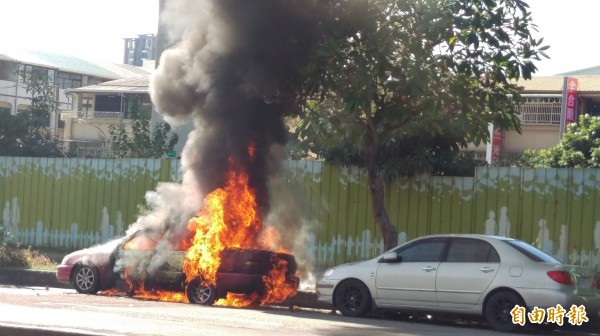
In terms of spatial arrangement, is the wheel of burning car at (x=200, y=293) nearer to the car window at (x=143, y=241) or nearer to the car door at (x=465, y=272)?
the car window at (x=143, y=241)

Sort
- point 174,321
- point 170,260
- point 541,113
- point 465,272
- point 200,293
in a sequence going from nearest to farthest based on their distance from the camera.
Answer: point 174,321 < point 465,272 < point 200,293 < point 170,260 < point 541,113

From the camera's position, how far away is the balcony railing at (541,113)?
3938 centimetres

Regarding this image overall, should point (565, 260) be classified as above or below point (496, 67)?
below

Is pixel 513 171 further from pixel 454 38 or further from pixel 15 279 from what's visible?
pixel 15 279

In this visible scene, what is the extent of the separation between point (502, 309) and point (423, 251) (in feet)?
5.09

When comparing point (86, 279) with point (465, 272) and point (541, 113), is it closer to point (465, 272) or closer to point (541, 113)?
point (465, 272)

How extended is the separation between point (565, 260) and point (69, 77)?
4864 cm

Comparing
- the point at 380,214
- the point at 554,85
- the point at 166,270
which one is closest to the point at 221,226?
the point at 166,270

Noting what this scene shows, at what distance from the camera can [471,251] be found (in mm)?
13078

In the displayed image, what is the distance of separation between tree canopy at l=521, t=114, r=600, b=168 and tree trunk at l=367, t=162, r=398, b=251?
8.04 metres

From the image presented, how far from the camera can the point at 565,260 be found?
17031 mm

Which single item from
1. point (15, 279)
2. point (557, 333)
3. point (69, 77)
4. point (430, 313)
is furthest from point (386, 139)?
point (69, 77)

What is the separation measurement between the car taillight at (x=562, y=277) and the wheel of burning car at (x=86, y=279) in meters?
7.85

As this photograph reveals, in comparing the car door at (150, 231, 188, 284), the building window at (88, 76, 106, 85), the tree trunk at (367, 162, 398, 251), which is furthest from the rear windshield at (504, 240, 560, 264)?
the building window at (88, 76, 106, 85)
